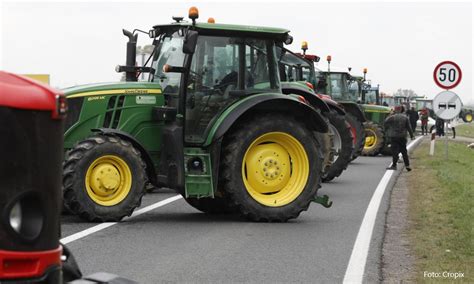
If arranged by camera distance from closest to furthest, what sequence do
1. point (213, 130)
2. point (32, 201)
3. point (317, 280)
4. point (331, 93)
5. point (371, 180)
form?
1. point (32, 201)
2. point (317, 280)
3. point (213, 130)
4. point (371, 180)
5. point (331, 93)

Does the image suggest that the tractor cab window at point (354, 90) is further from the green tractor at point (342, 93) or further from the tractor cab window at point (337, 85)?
the tractor cab window at point (337, 85)

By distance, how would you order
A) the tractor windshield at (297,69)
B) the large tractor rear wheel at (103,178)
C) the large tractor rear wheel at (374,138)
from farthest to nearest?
the large tractor rear wheel at (374,138) → the tractor windshield at (297,69) → the large tractor rear wheel at (103,178)

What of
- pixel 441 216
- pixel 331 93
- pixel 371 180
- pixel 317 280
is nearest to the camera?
pixel 317 280

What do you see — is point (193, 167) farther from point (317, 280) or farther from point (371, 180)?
point (371, 180)

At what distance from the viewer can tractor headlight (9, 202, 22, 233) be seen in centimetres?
335

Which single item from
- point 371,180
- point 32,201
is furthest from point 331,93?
point 32,201

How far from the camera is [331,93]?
95.7ft

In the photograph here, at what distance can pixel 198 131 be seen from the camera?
1215 cm

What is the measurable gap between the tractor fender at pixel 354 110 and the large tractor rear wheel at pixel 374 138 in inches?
161

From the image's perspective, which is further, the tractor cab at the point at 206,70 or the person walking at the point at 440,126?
the person walking at the point at 440,126

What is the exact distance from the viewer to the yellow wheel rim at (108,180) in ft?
37.2

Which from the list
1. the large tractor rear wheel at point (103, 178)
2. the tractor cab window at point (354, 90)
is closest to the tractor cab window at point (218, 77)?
the large tractor rear wheel at point (103, 178)

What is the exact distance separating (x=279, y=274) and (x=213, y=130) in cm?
405

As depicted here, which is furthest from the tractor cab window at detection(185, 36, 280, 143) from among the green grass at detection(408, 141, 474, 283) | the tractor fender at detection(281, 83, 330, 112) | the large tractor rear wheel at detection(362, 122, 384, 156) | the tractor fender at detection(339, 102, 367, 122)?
the large tractor rear wheel at detection(362, 122, 384, 156)
